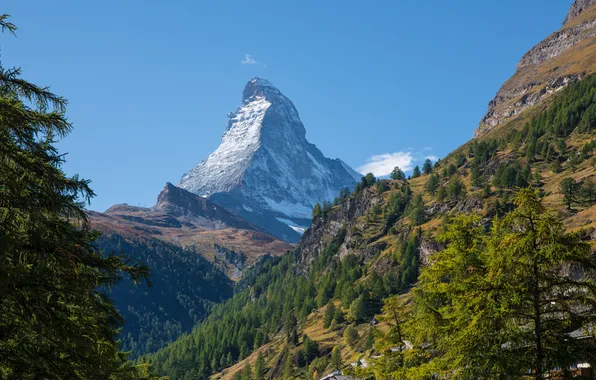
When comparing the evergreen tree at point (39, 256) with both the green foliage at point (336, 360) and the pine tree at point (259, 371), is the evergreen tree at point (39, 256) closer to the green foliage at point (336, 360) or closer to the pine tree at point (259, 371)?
the green foliage at point (336, 360)

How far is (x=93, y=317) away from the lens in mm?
13766

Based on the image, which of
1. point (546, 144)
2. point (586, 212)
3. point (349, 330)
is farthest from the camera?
point (546, 144)

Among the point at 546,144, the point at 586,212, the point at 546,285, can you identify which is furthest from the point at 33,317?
the point at 546,144

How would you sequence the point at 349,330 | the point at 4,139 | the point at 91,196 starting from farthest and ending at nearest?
the point at 349,330 < the point at 91,196 < the point at 4,139

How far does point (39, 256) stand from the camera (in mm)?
10891

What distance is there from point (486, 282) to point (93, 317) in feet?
42.2

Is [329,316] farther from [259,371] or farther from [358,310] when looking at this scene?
[259,371]

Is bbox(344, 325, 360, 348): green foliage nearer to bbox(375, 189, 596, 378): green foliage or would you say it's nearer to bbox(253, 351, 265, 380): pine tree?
bbox(253, 351, 265, 380): pine tree

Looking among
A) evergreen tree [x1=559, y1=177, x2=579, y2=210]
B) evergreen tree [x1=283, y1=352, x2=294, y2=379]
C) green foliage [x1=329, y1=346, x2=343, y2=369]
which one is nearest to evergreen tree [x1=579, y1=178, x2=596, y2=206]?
evergreen tree [x1=559, y1=177, x2=579, y2=210]

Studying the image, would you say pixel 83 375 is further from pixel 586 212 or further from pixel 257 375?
pixel 257 375

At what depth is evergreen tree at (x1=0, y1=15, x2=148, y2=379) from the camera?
10336mm

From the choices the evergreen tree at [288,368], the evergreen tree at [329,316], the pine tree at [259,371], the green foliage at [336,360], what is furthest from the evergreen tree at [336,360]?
the evergreen tree at [329,316]

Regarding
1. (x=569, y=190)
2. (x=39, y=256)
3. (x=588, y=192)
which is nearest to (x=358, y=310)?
(x=569, y=190)

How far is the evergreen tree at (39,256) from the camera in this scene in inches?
407
